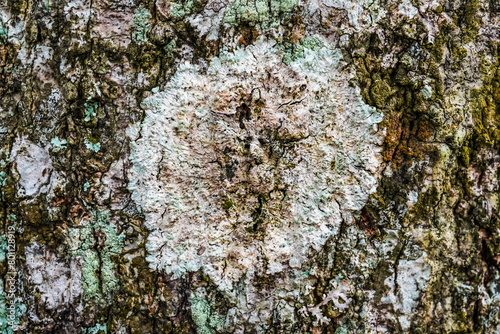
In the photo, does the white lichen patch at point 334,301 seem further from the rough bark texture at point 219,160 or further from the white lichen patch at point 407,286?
the white lichen patch at point 407,286

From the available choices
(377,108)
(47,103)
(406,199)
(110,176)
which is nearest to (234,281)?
(110,176)

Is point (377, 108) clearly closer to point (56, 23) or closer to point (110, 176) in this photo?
point (110, 176)

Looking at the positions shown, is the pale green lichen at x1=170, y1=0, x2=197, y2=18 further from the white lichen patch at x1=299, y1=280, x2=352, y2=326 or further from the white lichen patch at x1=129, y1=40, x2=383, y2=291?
the white lichen patch at x1=299, y1=280, x2=352, y2=326

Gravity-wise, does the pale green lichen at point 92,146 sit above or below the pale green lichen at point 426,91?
below

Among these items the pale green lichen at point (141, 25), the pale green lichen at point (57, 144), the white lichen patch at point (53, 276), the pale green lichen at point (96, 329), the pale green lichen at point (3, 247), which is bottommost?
the pale green lichen at point (96, 329)

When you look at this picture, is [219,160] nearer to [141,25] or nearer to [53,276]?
[141,25]

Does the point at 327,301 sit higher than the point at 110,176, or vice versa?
the point at 110,176

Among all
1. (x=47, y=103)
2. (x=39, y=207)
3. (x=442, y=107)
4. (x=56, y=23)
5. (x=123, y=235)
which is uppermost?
(x=56, y=23)

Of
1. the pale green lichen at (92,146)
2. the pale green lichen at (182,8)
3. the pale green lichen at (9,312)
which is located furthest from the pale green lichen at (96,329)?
the pale green lichen at (182,8)
